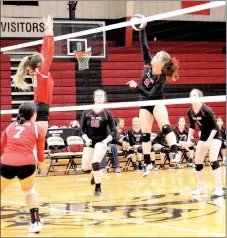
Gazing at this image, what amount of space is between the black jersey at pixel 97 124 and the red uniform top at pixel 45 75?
98.7 inches

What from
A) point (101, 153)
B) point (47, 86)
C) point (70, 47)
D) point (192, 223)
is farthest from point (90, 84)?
point (192, 223)

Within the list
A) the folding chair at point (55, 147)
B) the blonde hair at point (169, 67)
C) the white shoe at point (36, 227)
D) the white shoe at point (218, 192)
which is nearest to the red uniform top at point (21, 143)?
the white shoe at point (36, 227)

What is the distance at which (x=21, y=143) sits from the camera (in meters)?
7.68

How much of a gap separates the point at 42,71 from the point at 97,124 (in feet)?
9.26

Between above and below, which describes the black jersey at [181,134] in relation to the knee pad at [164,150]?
above

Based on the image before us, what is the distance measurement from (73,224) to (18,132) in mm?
1679

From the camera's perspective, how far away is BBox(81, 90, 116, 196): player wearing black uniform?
11.7m

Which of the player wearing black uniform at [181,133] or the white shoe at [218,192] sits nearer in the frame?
the white shoe at [218,192]

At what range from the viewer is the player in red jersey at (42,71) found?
9.30m

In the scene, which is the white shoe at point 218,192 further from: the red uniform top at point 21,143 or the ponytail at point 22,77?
the red uniform top at point 21,143

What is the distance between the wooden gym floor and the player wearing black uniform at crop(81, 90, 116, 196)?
1.82ft

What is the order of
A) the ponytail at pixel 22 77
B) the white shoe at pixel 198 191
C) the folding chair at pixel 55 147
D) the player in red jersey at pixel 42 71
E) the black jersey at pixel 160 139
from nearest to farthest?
the ponytail at pixel 22 77
the player in red jersey at pixel 42 71
the white shoe at pixel 198 191
the folding chair at pixel 55 147
the black jersey at pixel 160 139

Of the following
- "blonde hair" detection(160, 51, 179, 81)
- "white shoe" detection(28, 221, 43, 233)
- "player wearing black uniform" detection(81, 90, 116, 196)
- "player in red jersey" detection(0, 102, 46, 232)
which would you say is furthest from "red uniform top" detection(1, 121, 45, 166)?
A: "player wearing black uniform" detection(81, 90, 116, 196)

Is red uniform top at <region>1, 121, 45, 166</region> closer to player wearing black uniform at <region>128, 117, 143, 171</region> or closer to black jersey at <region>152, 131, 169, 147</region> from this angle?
player wearing black uniform at <region>128, 117, 143, 171</region>
